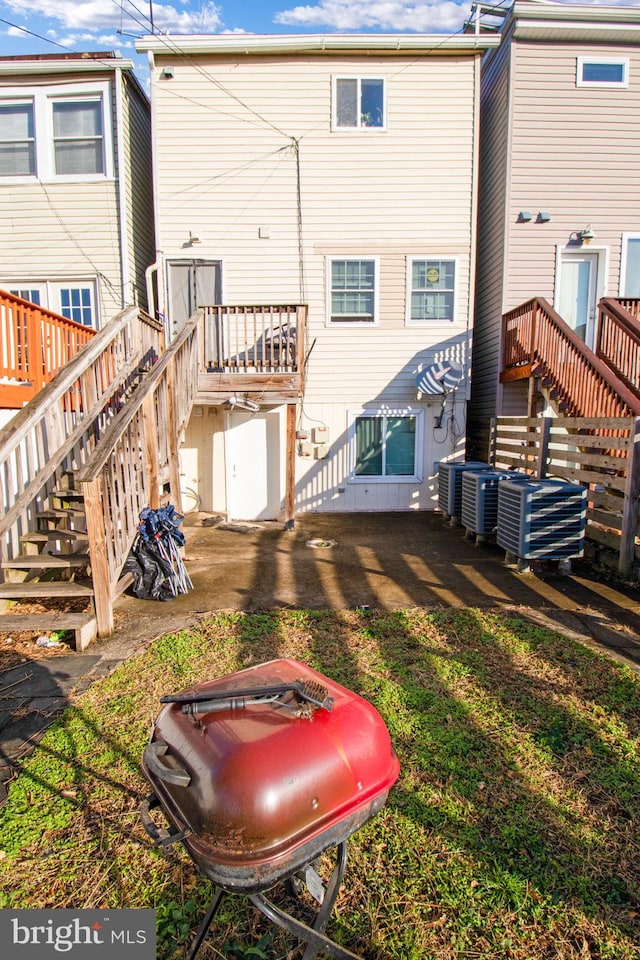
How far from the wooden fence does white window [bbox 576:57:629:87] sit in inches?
255

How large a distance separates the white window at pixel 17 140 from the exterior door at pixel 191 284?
3.01m

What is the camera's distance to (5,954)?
1601 mm

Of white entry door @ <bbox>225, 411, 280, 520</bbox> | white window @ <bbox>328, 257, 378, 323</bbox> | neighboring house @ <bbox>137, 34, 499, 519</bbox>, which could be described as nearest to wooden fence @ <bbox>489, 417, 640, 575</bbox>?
neighboring house @ <bbox>137, 34, 499, 519</bbox>

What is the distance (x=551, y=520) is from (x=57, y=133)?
1022 centimetres

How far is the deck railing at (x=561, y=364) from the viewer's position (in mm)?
5906

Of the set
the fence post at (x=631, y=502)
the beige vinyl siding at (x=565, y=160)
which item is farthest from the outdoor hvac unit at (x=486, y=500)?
the beige vinyl siding at (x=565, y=160)

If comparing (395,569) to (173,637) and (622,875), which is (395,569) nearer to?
(173,637)

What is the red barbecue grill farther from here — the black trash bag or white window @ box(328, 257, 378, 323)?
white window @ box(328, 257, 378, 323)

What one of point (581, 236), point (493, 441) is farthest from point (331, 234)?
point (493, 441)

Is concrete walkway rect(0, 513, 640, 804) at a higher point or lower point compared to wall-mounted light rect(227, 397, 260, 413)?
lower

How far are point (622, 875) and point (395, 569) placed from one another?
3915 millimetres

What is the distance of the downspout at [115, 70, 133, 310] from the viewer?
27.7 feet

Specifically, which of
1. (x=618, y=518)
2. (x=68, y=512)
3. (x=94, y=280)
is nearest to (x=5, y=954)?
(x=68, y=512)

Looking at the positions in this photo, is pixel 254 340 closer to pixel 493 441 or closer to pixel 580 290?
pixel 493 441
